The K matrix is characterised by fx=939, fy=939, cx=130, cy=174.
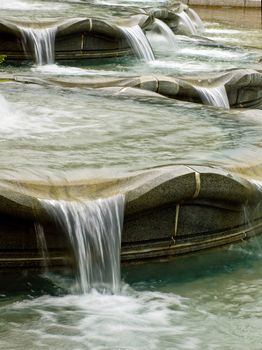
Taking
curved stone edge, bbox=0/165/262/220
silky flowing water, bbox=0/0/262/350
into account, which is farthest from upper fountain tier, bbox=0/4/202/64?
curved stone edge, bbox=0/165/262/220

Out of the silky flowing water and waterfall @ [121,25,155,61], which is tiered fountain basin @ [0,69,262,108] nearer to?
the silky flowing water

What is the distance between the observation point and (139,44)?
1210cm

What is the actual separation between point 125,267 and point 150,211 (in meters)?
0.37

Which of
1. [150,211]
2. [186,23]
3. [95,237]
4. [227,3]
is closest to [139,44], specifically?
[186,23]

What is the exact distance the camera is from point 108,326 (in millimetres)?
4801

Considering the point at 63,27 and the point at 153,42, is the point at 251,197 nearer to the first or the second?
the point at 63,27

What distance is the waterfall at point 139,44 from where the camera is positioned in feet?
39.4

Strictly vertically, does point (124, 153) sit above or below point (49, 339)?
above

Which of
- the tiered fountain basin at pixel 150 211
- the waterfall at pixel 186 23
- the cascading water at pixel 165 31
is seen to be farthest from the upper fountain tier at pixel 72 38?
the tiered fountain basin at pixel 150 211

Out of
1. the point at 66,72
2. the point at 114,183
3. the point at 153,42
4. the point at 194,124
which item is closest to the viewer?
the point at 114,183

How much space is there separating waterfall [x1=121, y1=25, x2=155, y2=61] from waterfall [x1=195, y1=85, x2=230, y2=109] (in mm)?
2709

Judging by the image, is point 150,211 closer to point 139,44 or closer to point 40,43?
point 40,43

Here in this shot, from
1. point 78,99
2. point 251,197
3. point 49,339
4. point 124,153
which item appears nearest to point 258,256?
point 251,197

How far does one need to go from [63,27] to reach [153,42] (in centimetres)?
266
